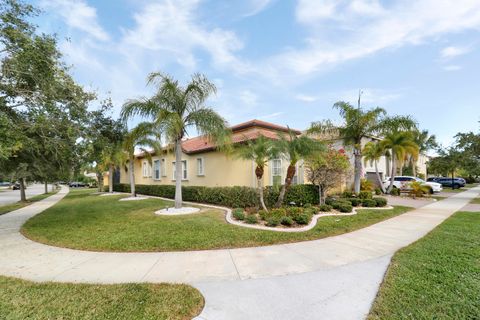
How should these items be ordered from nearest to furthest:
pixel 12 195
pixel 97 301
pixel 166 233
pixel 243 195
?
pixel 97 301 → pixel 166 233 → pixel 243 195 → pixel 12 195

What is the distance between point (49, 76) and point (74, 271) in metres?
5.92

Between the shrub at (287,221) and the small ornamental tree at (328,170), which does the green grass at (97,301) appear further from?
the small ornamental tree at (328,170)

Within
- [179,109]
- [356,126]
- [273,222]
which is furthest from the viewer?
[356,126]

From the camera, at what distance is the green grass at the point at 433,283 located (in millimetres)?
3204

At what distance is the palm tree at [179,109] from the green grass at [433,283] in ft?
26.2

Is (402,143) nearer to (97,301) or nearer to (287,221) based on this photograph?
(287,221)

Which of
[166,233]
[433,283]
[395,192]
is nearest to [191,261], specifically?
[166,233]

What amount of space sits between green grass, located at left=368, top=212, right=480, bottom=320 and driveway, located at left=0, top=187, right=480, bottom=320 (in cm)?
24

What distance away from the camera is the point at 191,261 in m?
5.12

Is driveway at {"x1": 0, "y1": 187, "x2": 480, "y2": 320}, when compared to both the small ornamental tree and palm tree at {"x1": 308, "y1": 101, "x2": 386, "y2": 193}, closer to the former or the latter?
the small ornamental tree

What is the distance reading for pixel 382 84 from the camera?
14008mm

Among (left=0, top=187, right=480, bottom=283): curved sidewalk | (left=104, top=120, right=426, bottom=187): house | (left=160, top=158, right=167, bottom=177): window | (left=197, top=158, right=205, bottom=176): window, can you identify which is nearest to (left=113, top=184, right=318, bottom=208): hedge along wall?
(left=104, top=120, right=426, bottom=187): house

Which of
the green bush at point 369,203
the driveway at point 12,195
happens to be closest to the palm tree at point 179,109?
the green bush at point 369,203

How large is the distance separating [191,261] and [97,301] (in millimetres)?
1944
